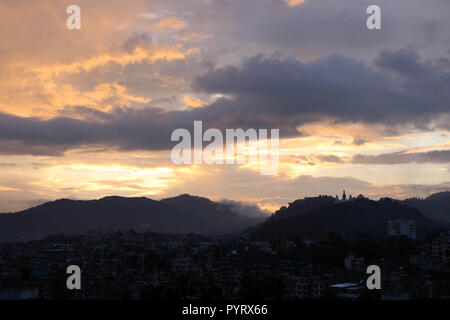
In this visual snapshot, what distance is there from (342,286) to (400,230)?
46042mm

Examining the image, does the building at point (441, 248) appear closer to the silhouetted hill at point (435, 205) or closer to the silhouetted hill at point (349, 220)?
the silhouetted hill at point (349, 220)

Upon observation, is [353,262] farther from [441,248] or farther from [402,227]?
[402,227]

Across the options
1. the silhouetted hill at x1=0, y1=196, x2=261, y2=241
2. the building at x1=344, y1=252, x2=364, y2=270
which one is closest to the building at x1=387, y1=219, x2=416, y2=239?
the building at x1=344, y1=252, x2=364, y2=270

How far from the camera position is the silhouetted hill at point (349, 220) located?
85.8 m

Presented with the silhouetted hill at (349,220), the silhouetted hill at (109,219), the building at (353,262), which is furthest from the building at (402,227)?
the silhouetted hill at (109,219)

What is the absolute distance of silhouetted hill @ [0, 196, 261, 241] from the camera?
360 feet

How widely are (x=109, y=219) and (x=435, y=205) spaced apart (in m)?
73.2

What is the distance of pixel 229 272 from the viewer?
1623 inches

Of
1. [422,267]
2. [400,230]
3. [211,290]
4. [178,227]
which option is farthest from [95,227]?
[211,290]

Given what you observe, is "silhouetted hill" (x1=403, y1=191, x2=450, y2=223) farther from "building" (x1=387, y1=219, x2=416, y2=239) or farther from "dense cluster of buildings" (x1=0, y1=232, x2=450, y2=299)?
"dense cluster of buildings" (x1=0, y1=232, x2=450, y2=299)

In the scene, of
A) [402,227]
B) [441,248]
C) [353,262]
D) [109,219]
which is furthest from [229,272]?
[109,219]

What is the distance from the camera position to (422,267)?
45594 millimetres

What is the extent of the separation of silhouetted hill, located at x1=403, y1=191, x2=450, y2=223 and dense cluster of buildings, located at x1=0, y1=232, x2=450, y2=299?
5442 centimetres
